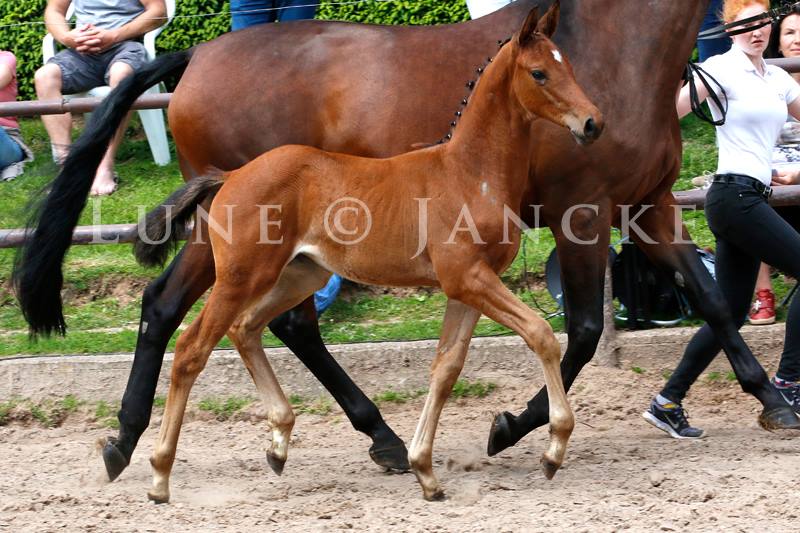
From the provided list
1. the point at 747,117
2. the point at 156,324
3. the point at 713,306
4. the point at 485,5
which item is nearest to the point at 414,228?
the point at 156,324

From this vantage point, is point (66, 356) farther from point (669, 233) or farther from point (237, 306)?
point (669, 233)

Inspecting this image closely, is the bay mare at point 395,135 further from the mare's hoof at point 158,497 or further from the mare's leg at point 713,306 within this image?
the mare's hoof at point 158,497

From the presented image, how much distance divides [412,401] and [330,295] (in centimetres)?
84

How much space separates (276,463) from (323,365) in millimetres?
598

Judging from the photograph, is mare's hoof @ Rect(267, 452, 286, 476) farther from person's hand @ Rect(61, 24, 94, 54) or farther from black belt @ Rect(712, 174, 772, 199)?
person's hand @ Rect(61, 24, 94, 54)

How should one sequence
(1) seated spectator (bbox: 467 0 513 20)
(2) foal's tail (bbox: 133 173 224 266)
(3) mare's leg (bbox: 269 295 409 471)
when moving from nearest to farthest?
(2) foal's tail (bbox: 133 173 224 266) → (3) mare's leg (bbox: 269 295 409 471) → (1) seated spectator (bbox: 467 0 513 20)

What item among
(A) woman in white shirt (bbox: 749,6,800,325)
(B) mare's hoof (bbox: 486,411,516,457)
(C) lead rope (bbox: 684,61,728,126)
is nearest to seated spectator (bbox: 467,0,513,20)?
(A) woman in white shirt (bbox: 749,6,800,325)

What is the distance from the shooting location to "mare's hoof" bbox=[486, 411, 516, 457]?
4734mm

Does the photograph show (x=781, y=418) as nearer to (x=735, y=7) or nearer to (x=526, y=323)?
(x=526, y=323)

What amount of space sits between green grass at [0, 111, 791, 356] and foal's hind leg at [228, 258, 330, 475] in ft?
3.47

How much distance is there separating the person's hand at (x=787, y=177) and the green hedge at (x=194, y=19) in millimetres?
3117

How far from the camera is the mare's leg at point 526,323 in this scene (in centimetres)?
405

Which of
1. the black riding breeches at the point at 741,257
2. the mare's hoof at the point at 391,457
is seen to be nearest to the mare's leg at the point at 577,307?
the mare's hoof at the point at 391,457

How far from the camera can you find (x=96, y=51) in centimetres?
730
